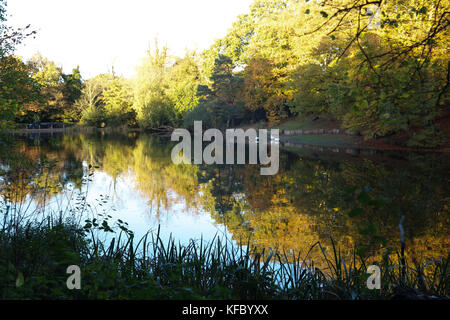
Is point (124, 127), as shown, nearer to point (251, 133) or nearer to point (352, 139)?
point (251, 133)

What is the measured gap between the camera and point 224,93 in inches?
1767

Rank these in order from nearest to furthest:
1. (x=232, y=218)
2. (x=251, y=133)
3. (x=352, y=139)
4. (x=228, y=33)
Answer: (x=232, y=218) < (x=352, y=139) < (x=251, y=133) < (x=228, y=33)

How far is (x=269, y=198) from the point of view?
37.1ft

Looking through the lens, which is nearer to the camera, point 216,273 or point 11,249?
point 11,249

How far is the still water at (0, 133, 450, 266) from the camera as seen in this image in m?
7.25

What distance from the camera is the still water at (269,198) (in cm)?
725

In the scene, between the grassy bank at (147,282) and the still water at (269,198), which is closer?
the grassy bank at (147,282)

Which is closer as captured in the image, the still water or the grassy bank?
the grassy bank

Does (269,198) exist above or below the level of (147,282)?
above

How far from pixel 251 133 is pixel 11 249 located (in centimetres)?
3895

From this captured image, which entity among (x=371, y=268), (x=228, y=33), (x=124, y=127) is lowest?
(x=371, y=268)

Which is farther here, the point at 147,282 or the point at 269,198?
the point at 269,198
